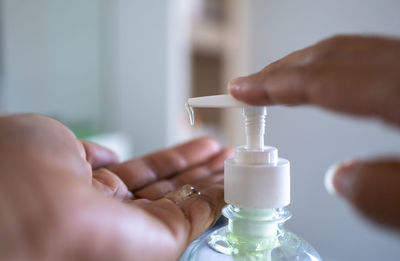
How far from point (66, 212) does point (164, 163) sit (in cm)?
20

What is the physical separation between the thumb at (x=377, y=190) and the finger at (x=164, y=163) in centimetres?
23

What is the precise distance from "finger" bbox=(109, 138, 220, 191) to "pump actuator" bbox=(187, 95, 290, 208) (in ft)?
0.44

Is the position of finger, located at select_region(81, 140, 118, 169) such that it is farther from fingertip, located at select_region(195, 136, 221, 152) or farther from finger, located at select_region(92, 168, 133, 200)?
fingertip, located at select_region(195, 136, 221, 152)

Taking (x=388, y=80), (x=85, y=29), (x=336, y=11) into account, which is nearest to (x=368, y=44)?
(x=388, y=80)

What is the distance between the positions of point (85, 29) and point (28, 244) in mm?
902

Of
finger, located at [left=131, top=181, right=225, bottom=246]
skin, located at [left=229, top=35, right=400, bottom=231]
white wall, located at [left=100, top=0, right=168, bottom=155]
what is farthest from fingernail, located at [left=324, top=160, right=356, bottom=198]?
white wall, located at [left=100, top=0, right=168, bottom=155]

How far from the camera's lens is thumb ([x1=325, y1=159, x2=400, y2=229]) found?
0.15 metres

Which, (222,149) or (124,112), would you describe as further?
(124,112)

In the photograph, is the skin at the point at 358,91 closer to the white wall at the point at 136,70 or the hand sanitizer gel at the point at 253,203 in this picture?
the hand sanitizer gel at the point at 253,203

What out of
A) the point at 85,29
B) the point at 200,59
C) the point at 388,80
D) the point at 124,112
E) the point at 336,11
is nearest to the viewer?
the point at 388,80

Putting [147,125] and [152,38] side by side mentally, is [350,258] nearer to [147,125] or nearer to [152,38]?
[147,125]

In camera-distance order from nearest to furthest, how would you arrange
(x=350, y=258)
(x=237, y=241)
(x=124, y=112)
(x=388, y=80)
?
(x=388, y=80) < (x=237, y=241) < (x=350, y=258) < (x=124, y=112)

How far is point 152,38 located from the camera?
1107mm

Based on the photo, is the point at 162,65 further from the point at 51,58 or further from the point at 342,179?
the point at 342,179
